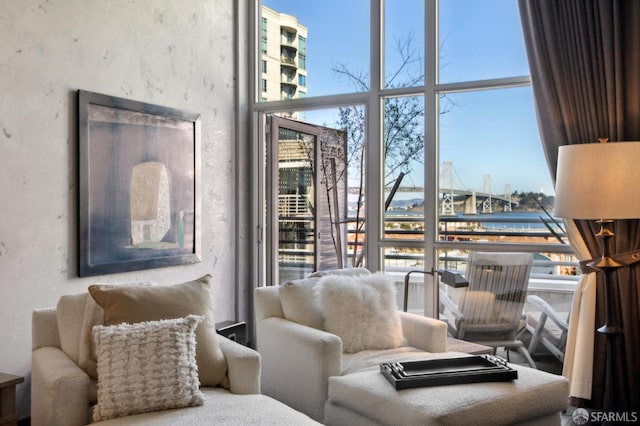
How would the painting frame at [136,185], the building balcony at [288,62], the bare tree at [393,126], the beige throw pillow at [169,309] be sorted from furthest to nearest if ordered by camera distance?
1. the building balcony at [288,62]
2. the bare tree at [393,126]
3. the painting frame at [136,185]
4. the beige throw pillow at [169,309]

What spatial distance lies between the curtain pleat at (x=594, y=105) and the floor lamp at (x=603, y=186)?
30cm

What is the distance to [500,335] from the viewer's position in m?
3.68

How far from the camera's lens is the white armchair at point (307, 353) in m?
2.69

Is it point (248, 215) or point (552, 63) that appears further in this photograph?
point (248, 215)

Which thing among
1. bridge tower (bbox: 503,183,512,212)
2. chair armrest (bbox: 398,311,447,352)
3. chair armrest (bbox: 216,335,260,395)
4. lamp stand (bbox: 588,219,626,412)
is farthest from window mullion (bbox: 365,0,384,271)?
chair armrest (bbox: 216,335,260,395)

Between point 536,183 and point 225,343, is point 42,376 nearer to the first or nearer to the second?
point 225,343

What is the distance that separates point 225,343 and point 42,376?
2.41ft

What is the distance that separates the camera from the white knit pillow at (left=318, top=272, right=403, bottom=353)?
299cm

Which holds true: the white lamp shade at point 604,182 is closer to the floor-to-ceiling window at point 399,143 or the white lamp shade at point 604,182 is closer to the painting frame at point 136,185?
the floor-to-ceiling window at point 399,143

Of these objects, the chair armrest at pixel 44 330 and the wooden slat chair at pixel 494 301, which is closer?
the chair armrest at pixel 44 330

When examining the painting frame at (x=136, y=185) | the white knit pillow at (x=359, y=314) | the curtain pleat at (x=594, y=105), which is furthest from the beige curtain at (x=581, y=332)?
the painting frame at (x=136, y=185)

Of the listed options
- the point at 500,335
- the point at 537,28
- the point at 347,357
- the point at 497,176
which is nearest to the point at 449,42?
the point at 537,28

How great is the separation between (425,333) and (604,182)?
3.84 feet
